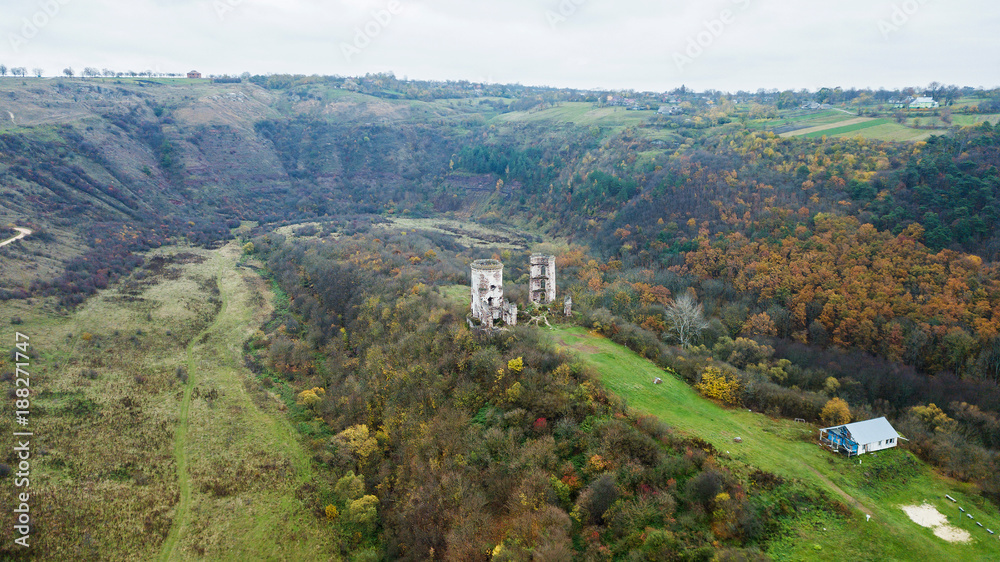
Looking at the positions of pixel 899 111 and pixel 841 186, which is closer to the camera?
pixel 841 186

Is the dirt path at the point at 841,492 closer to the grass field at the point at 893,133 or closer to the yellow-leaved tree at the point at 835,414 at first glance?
the yellow-leaved tree at the point at 835,414

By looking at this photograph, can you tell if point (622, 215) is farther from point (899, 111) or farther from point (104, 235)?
point (104, 235)

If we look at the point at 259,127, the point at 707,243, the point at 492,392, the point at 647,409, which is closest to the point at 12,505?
the point at 492,392

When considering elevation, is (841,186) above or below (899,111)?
below

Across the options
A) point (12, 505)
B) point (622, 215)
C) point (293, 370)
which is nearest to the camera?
point (12, 505)

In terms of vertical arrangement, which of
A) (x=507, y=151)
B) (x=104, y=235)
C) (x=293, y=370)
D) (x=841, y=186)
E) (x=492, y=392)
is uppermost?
(x=507, y=151)

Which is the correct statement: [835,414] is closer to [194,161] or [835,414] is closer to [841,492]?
[841,492]

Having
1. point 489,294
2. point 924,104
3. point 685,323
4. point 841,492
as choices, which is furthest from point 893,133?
point 841,492
